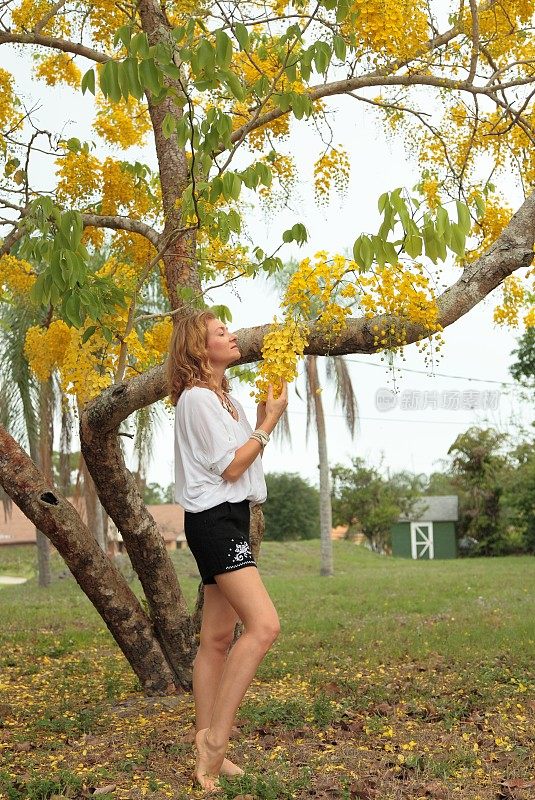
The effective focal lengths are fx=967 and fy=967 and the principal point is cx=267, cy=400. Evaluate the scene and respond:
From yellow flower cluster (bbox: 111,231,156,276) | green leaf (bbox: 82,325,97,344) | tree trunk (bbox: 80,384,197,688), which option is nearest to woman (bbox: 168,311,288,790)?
tree trunk (bbox: 80,384,197,688)

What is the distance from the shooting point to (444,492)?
42.1 meters

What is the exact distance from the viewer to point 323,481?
71.9 feet

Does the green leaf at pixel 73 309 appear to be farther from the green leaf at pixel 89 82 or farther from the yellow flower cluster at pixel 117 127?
the yellow flower cluster at pixel 117 127

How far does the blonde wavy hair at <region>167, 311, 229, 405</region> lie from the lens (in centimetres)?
405

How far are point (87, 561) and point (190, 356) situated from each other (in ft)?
7.25

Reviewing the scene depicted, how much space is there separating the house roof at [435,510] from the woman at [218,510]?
27.9 m

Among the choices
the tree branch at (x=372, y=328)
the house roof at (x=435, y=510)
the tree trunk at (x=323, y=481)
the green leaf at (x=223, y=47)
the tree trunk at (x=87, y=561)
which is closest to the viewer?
the green leaf at (x=223, y=47)

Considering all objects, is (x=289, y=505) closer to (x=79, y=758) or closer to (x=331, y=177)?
(x=331, y=177)

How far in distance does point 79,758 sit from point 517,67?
5.87m

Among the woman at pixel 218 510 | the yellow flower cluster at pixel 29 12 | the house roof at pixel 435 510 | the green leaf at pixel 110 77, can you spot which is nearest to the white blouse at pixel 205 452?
the woman at pixel 218 510

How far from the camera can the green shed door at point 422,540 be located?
1276 inches

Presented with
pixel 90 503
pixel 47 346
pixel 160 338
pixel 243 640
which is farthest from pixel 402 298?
pixel 90 503

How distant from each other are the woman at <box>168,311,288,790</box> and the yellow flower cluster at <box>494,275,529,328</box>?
499cm

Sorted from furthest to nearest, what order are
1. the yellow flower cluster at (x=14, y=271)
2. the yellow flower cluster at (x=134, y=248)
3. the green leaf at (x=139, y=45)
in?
the yellow flower cluster at (x=14, y=271) → the yellow flower cluster at (x=134, y=248) → the green leaf at (x=139, y=45)
